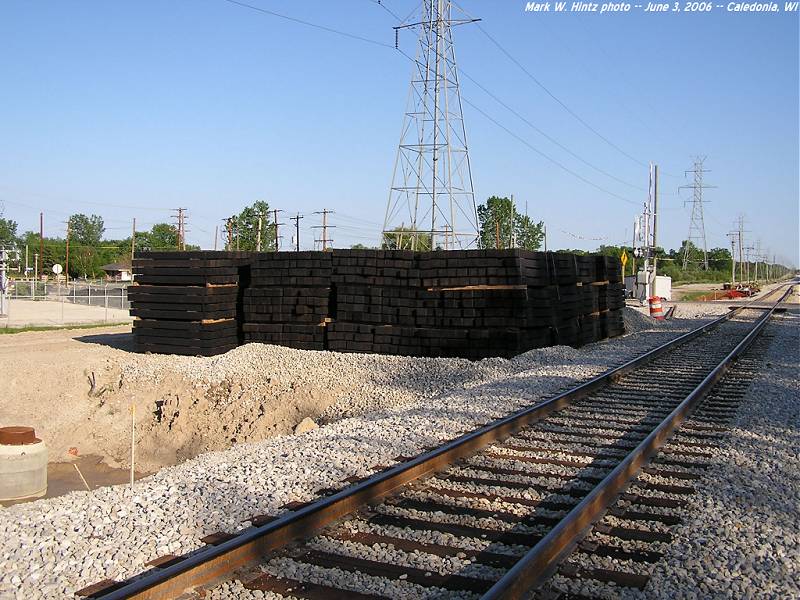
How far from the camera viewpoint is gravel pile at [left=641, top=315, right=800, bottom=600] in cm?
454

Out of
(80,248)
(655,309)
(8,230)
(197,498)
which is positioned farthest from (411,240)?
(8,230)

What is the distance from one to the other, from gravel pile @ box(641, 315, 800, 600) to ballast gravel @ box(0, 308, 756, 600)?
6.09 feet

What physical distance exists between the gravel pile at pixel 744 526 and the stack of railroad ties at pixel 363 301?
740cm

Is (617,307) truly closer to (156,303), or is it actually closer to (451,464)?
(156,303)

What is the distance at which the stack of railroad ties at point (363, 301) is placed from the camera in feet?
54.7

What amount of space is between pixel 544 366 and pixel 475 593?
1135cm

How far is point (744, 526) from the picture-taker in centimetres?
561

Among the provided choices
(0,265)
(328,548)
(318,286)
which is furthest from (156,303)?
(0,265)

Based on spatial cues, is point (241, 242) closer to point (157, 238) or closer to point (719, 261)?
point (157, 238)

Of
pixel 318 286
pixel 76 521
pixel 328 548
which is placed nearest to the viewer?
pixel 328 548

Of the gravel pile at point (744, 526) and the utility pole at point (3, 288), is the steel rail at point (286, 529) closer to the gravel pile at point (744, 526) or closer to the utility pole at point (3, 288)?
the gravel pile at point (744, 526)

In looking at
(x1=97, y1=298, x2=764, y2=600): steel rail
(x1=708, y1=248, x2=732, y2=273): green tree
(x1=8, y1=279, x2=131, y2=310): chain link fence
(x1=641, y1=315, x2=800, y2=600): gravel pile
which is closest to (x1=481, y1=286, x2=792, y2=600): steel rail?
(x1=641, y1=315, x2=800, y2=600): gravel pile

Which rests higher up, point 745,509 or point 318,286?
point 318,286

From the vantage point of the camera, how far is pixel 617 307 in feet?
83.7
